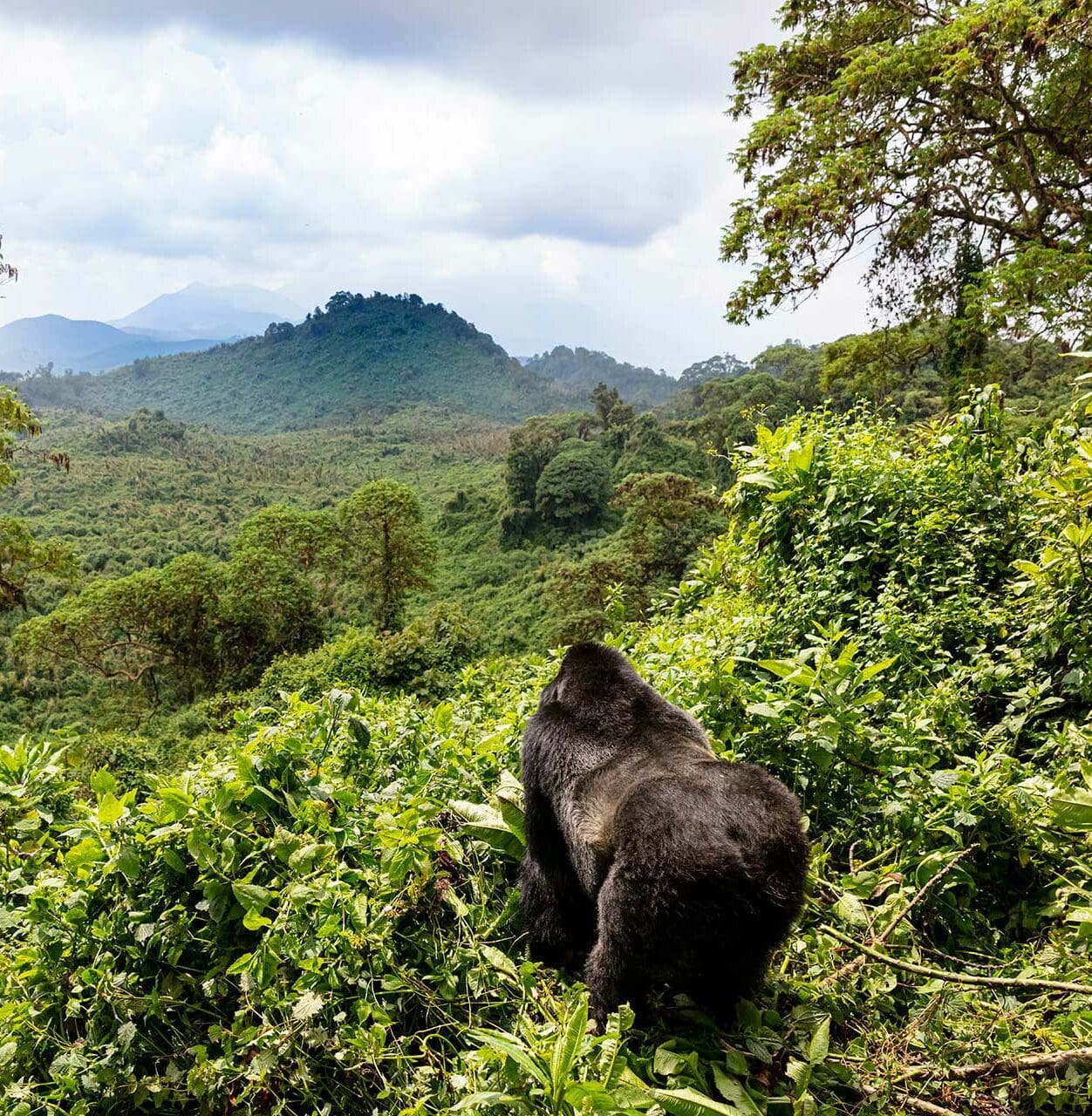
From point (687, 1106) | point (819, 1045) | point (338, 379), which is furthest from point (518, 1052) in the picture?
point (338, 379)

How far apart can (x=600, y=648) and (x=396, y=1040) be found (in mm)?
1229

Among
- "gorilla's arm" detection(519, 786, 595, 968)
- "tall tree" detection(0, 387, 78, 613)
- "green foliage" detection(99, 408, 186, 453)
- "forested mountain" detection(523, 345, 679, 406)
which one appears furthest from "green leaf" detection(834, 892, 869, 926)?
"forested mountain" detection(523, 345, 679, 406)

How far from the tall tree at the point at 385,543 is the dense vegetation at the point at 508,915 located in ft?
71.3

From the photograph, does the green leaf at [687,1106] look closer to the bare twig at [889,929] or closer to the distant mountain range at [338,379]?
the bare twig at [889,929]

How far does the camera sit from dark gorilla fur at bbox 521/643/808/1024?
5.02ft

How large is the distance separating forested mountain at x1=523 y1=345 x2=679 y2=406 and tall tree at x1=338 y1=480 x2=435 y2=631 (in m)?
86.3

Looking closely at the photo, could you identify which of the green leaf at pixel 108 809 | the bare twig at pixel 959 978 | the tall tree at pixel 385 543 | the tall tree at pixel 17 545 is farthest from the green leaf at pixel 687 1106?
the tall tree at pixel 385 543

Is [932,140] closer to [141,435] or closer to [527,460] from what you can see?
[527,460]

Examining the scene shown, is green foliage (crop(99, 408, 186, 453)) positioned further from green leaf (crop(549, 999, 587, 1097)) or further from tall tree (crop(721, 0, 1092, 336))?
green leaf (crop(549, 999, 587, 1097))

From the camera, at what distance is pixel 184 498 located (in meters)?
42.9

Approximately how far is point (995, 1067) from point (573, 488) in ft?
108

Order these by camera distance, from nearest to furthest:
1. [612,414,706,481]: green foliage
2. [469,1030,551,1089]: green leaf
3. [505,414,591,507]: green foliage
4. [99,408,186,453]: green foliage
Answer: [469,1030,551,1089]: green leaf → [612,414,706,481]: green foliage → [505,414,591,507]: green foliage → [99,408,186,453]: green foliage

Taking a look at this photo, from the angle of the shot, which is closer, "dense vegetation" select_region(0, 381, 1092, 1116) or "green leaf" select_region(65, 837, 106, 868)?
"dense vegetation" select_region(0, 381, 1092, 1116)

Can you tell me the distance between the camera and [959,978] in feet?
5.22
